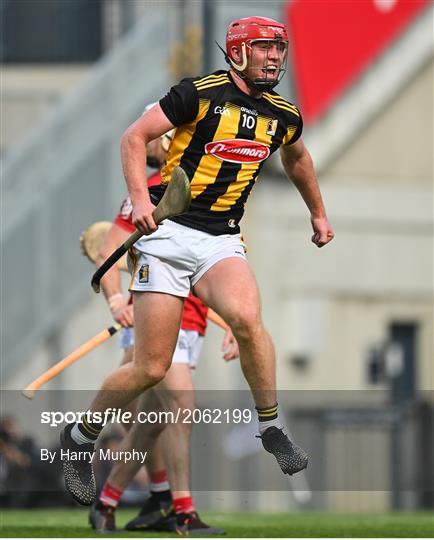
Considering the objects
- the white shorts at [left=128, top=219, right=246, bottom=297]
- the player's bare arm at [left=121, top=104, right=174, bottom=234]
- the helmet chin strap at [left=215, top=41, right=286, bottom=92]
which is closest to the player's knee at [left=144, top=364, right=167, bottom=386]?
the white shorts at [left=128, top=219, right=246, bottom=297]

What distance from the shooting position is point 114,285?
9.83 meters

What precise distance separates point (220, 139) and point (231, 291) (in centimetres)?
71

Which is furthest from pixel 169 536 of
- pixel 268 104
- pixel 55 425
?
pixel 268 104

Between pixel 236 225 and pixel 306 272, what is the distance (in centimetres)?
1577

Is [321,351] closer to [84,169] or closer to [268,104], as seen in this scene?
[84,169]

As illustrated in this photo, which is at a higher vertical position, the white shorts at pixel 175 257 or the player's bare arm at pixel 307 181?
the player's bare arm at pixel 307 181

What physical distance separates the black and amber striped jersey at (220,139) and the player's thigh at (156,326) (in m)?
0.39

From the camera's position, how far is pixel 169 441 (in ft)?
31.1

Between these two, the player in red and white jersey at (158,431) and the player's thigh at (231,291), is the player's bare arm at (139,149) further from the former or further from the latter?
the player in red and white jersey at (158,431)

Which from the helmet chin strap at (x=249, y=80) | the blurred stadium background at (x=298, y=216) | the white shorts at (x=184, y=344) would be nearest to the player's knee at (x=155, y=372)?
the white shorts at (x=184, y=344)

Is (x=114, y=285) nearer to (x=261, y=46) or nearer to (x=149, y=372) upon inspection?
(x=149, y=372)

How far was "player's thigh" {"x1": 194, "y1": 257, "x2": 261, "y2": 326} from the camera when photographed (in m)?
8.38

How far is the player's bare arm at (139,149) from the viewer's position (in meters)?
8.23

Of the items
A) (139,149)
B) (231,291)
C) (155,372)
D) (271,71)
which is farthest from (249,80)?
(155,372)
